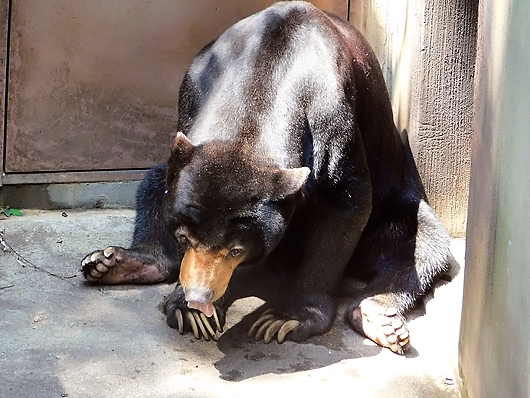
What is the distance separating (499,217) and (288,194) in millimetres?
1040

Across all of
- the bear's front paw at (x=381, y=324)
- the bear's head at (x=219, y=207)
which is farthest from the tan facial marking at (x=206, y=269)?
the bear's front paw at (x=381, y=324)

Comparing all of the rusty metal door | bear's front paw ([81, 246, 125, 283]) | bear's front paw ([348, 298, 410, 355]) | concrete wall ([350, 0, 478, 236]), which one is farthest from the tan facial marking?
the rusty metal door

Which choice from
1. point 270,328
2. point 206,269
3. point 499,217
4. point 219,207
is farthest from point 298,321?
point 499,217

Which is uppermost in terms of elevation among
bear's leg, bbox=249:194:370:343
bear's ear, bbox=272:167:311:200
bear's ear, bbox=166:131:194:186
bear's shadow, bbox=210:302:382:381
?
bear's ear, bbox=166:131:194:186

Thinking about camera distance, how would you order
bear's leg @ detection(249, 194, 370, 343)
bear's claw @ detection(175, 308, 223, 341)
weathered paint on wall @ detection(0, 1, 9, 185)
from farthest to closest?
weathered paint on wall @ detection(0, 1, 9, 185) < bear's leg @ detection(249, 194, 370, 343) < bear's claw @ detection(175, 308, 223, 341)

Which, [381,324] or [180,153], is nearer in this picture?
[180,153]

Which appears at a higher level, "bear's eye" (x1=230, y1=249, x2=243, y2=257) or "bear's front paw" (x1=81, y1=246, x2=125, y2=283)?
"bear's eye" (x1=230, y1=249, x2=243, y2=257)

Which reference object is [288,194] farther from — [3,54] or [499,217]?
[3,54]

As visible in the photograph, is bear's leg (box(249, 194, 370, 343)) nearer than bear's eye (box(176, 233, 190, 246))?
No

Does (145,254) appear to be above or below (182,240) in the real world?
below

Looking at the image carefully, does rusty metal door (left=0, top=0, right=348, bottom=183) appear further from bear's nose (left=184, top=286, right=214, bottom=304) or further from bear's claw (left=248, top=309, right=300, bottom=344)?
bear's nose (left=184, top=286, right=214, bottom=304)

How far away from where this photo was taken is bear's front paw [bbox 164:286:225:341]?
13.7 feet

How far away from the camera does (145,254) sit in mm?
4852

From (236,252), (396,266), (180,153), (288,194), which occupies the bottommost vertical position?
(396,266)
